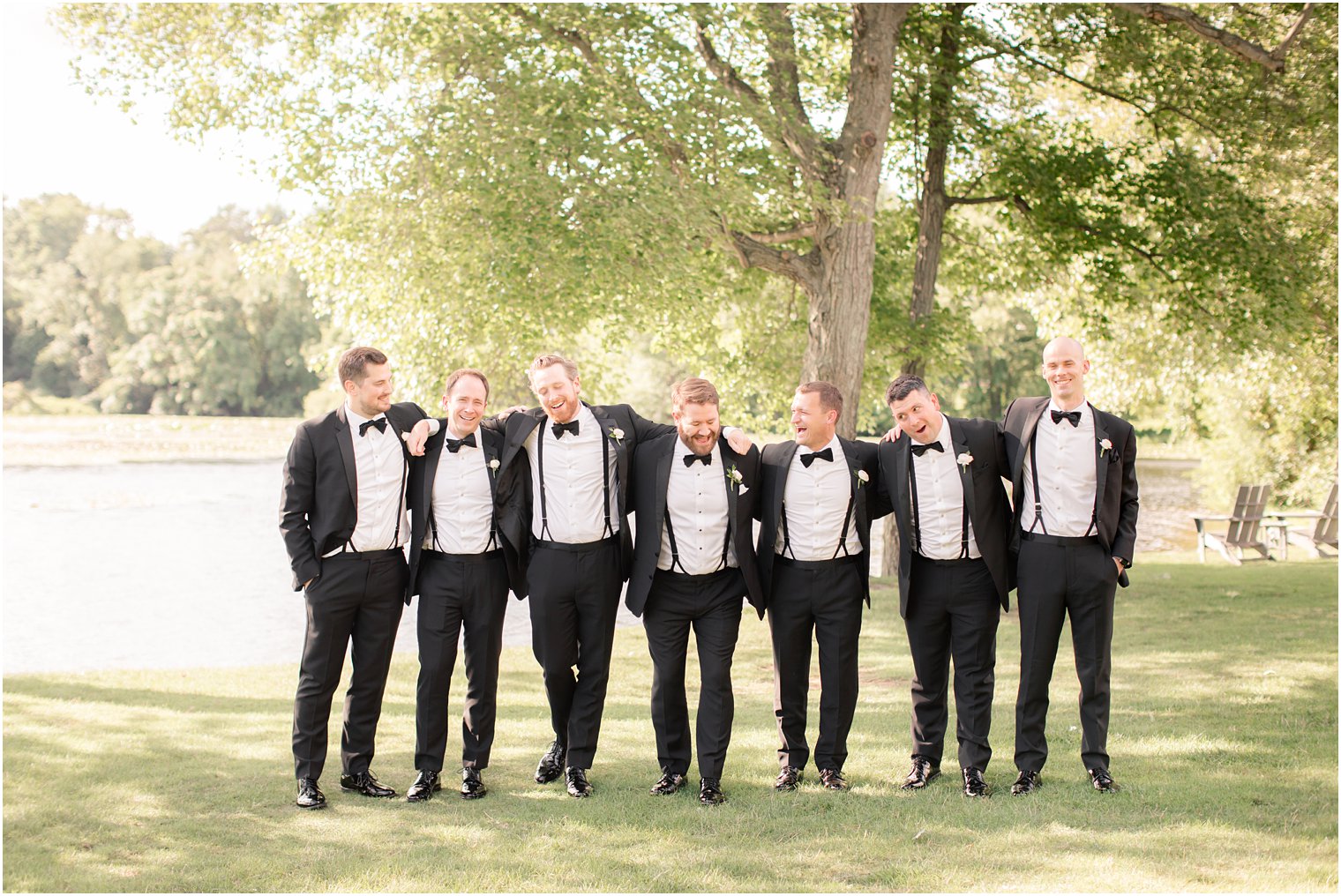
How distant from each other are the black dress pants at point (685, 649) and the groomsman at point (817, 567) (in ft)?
0.84

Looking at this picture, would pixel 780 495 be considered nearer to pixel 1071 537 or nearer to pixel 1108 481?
pixel 1071 537

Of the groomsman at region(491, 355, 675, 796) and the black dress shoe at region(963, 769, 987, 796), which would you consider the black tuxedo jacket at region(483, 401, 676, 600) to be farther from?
the black dress shoe at region(963, 769, 987, 796)

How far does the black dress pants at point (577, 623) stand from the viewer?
5.89 m

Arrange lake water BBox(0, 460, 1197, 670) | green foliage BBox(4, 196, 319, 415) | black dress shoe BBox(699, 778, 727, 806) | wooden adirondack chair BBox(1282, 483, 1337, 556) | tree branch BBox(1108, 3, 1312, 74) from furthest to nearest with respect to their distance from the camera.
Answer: green foliage BBox(4, 196, 319, 415) → wooden adirondack chair BBox(1282, 483, 1337, 556) → lake water BBox(0, 460, 1197, 670) → tree branch BBox(1108, 3, 1312, 74) → black dress shoe BBox(699, 778, 727, 806)

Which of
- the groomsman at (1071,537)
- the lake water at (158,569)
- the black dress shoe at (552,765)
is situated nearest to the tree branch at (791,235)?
the lake water at (158,569)

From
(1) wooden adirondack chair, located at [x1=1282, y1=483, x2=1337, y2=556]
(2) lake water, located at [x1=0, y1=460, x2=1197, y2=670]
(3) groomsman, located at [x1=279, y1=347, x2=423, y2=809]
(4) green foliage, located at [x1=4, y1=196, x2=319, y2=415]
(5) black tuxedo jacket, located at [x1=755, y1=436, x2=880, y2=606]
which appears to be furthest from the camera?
(4) green foliage, located at [x1=4, y1=196, x2=319, y2=415]

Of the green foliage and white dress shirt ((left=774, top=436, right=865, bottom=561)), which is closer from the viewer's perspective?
white dress shirt ((left=774, top=436, right=865, bottom=561))

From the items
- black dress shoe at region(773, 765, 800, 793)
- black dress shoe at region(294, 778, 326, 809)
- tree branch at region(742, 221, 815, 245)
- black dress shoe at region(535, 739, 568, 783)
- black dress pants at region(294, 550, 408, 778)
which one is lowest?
black dress shoe at region(294, 778, 326, 809)

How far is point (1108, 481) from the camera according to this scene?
5.84 meters

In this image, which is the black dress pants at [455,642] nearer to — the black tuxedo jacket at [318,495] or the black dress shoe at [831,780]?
the black tuxedo jacket at [318,495]

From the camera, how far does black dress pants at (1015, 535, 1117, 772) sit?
19.1ft

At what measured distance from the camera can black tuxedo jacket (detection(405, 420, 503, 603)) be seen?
594 cm

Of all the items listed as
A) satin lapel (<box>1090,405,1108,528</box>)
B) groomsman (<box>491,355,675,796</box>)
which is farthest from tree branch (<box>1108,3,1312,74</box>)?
groomsman (<box>491,355,675,796</box>)

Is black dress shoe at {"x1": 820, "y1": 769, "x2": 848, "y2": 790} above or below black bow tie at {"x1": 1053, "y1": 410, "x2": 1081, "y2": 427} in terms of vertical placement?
below
